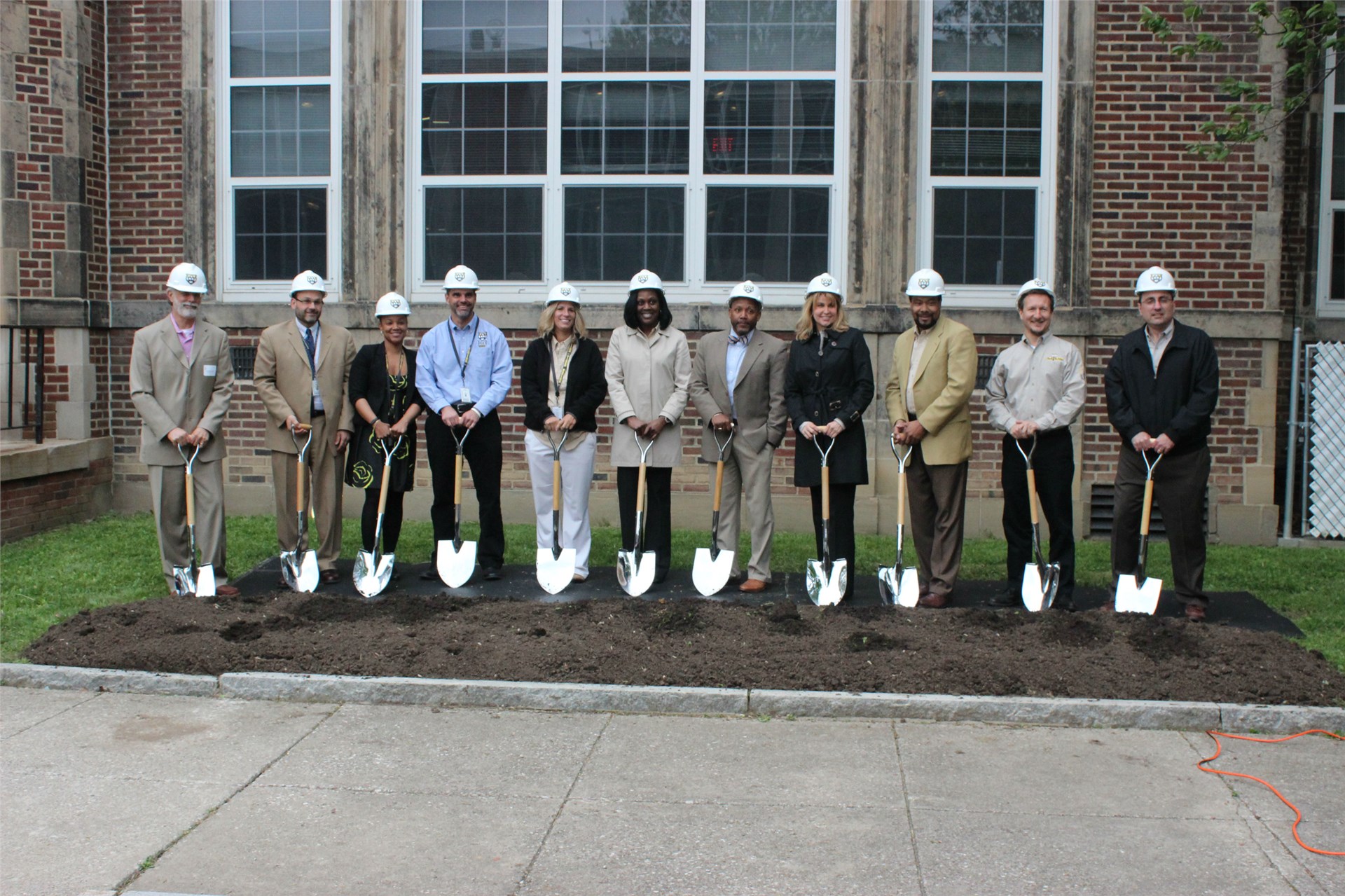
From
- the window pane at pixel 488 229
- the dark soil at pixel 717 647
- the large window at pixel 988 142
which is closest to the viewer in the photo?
the dark soil at pixel 717 647

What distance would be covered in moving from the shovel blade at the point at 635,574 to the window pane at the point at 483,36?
503 cm

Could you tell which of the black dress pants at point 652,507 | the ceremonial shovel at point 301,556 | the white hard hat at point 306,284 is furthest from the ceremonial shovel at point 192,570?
the black dress pants at point 652,507

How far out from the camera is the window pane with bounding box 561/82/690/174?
11125 mm

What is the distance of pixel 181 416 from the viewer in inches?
335

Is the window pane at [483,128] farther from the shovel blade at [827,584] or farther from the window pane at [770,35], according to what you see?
the shovel blade at [827,584]

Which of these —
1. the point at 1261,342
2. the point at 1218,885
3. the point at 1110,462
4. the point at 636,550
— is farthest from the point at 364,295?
the point at 1218,885

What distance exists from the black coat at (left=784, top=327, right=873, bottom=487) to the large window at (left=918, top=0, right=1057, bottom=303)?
9.82ft

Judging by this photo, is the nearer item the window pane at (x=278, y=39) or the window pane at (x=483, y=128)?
the window pane at (x=483, y=128)

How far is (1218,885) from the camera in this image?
4.28 metres

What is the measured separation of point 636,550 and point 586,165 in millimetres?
4190

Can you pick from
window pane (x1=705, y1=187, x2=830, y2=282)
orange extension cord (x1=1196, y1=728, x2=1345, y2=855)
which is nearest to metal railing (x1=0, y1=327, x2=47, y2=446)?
window pane (x1=705, y1=187, x2=830, y2=282)

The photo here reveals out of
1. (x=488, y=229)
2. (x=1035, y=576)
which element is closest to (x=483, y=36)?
(x=488, y=229)

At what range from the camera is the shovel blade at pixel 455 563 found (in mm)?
8508

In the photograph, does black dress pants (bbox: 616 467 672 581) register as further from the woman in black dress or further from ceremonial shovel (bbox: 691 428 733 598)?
the woman in black dress
